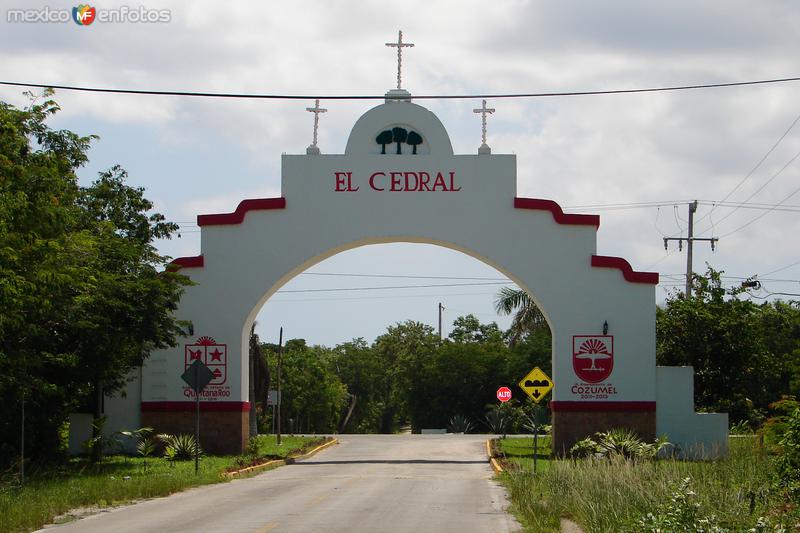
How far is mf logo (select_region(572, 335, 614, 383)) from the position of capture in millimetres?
31516

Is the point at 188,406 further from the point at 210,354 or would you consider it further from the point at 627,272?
the point at 627,272

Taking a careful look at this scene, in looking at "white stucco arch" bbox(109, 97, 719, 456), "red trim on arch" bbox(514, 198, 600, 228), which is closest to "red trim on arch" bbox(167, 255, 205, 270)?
"white stucco arch" bbox(109, 97, 719, 456)

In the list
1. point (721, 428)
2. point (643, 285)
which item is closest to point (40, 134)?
point (643, 285)

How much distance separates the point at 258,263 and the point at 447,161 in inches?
245

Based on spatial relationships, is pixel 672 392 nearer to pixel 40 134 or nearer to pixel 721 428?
pixel 721 428

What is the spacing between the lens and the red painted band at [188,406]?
3167 cm

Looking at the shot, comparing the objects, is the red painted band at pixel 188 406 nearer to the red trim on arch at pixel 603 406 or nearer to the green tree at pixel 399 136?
the green tree at pixel 399 136

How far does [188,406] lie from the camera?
3170cm

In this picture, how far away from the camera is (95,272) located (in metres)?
26.0

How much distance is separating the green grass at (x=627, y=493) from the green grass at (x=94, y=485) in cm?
706

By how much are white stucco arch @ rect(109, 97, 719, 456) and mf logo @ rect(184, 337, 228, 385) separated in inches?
1.6

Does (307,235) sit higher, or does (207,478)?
(307,235)

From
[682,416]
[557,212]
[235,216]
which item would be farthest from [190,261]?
[682,416]

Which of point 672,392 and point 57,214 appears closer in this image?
point 57,214
